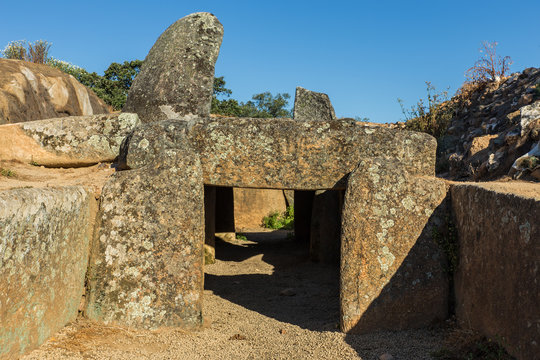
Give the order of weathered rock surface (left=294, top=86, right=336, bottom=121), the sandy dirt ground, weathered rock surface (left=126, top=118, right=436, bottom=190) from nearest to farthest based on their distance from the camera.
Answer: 1. the sandy dirt ground
2. weathered rock surface (left=126, top=118, right=436, bottom=190)
3. weathered rock surface (left=294, top=86, right=336, bottom=121)

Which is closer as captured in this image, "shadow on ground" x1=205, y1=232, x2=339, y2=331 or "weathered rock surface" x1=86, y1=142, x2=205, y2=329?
"weathered rock surface" x1=86, y1=142, x2=205, y2=329

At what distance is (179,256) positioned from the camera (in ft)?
14.7

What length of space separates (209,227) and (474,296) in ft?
16.3

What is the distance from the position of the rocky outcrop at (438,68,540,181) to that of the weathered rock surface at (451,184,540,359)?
2.69 metres

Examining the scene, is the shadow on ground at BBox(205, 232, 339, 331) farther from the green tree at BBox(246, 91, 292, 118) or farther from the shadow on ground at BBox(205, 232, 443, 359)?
the green tree at BBox(246, 91, 292, 118)

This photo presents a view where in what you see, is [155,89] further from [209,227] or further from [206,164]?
[206,164]

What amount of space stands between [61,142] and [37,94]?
3.01 m

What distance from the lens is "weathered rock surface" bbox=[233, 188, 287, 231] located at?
12773 mm

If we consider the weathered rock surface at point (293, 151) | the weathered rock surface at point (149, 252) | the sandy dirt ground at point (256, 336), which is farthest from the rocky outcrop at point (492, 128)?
the weathered rock surface at point (149, 252)

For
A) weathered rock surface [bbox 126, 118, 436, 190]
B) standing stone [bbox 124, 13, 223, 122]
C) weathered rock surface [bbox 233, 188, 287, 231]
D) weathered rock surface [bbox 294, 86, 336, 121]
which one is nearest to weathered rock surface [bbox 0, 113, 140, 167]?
weathered rock surface [bbox 126, 118, 436, 190]

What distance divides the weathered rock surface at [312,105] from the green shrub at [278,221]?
272 cm

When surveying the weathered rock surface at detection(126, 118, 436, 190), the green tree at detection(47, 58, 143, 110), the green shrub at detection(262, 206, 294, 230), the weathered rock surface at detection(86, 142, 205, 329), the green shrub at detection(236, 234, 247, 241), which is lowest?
the green shrub at detection(236, 234, 247, 241)

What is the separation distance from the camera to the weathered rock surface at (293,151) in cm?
495

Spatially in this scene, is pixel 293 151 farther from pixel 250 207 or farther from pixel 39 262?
pixel 250 207
